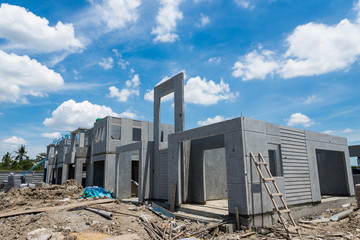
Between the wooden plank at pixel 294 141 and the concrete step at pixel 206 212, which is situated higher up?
the wooden plank at pixel 294 141

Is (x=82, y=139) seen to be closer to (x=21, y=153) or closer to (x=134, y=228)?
(x=134, y=228)

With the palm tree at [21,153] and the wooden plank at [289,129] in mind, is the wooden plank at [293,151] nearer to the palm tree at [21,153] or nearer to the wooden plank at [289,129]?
the wooden plank at [289,129]

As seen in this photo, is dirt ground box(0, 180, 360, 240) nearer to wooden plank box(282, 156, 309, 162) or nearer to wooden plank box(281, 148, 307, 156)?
wooden plank box(282, 156, 309, 162)

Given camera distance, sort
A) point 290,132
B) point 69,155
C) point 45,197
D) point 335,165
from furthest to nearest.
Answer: point 69,155 → point 45,197 → point 335,165 → point 290,132

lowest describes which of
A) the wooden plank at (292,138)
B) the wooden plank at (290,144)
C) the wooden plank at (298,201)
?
the wooden plank at (298,201)

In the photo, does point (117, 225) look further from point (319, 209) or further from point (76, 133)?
point (76, 133)

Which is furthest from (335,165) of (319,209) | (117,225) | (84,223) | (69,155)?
(69,155)

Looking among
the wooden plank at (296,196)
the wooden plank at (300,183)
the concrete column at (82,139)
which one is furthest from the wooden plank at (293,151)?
the concrete column at (82,139)

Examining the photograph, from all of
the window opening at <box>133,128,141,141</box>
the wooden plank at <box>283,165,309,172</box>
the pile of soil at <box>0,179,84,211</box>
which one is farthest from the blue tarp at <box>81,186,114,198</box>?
the wooden plank at <box>283,165,309,172</box>

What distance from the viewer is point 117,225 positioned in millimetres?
9781

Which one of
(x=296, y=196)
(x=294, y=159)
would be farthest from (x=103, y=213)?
(x=294, y=159)

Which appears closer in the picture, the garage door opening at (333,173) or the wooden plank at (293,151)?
the wooden plank at (293,151)

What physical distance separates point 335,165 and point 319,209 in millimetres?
5380

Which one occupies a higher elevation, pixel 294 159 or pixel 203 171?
pixel 294 159
